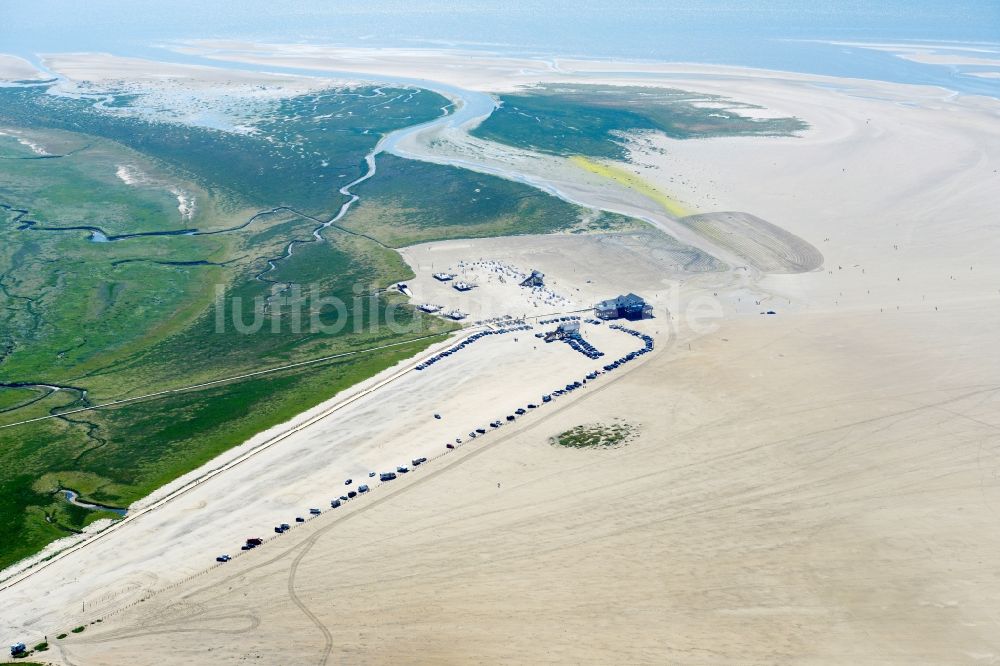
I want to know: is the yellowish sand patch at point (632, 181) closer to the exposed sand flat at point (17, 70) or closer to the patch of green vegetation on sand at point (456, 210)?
the patch of green vegetation on sand at point (456, 210)

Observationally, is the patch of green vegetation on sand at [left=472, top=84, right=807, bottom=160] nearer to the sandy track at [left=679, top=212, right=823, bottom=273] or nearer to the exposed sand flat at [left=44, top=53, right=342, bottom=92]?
the sandy track at [left=679, top=212, right=823, bottom=273]

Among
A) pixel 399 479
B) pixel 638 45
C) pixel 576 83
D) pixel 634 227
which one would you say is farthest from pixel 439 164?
pixel 638 45

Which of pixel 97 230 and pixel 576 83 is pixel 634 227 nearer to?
pixel 97 230

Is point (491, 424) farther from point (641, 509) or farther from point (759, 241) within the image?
point (759, 241)

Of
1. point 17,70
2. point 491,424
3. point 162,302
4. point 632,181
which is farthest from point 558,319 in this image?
point 17,70

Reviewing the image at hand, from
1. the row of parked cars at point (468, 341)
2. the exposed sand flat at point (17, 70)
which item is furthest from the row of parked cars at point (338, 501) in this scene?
the exposed sand flat at point (17, 70)

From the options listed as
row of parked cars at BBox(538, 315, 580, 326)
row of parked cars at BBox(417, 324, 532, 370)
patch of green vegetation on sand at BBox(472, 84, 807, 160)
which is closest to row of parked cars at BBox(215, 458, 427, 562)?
row of parked cars at BBox(417, 324, 532, 370)
